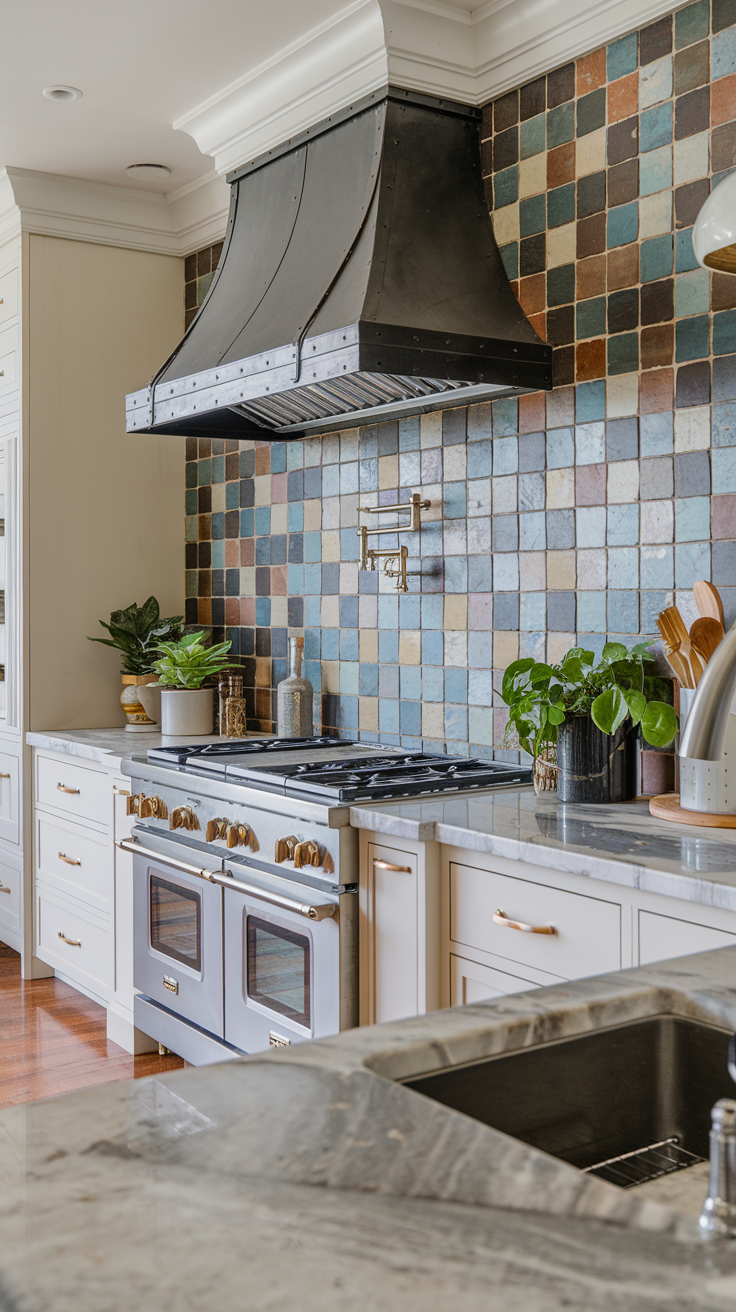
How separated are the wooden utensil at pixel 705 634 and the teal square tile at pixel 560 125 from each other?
128cm

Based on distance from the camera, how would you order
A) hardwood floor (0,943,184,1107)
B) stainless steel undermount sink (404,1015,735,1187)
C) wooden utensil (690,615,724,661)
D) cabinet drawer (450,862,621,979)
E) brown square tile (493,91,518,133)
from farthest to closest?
hardwood floor (0,943,184,1107), brown square tile (493,91,518,133), wooden utensil (690,615,724,661), cabinet drawer (450,862,621,979), stainless steel undermount sink (404,1015,735,1187)

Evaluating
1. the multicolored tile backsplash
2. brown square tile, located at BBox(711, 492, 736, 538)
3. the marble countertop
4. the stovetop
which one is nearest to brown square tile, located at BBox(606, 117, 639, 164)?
the multicolored tile backsplash

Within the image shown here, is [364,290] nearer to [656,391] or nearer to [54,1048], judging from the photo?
[656,391]

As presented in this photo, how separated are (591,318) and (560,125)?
493mm

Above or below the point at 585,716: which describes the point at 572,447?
above

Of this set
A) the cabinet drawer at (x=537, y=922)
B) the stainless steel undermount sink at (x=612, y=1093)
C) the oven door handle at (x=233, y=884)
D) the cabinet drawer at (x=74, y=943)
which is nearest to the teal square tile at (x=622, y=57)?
the cabinet drawer at (x=537, y=922)

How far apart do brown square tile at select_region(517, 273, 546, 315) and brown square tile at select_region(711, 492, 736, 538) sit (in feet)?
2.46

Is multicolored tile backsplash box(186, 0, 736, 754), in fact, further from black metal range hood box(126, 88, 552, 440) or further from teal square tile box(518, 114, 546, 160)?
black metal range hood box(126, 88, 552, 440)

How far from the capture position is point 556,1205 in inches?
24.7

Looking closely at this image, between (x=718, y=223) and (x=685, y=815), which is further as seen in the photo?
(x=685, y=815)

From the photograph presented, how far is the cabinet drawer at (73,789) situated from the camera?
3424 millimetres

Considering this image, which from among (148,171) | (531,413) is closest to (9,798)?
(148,171)

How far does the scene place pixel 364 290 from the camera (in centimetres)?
251

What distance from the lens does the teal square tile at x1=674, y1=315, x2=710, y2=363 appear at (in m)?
2.31
